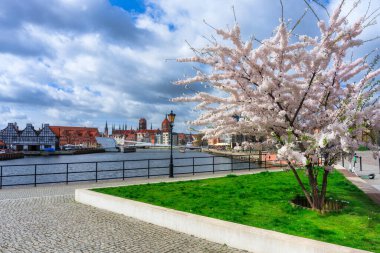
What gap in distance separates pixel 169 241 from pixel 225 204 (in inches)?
115

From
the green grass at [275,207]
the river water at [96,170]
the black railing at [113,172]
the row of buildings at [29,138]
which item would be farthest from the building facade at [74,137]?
the green grass at [275,207]

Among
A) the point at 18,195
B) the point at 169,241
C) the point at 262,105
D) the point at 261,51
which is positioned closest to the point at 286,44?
the point at 261,51

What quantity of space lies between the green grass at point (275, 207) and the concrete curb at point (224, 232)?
55 cm

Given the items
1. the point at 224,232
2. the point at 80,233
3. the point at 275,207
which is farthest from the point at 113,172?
the point at 224,232

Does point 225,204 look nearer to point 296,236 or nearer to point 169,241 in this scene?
point 169,241

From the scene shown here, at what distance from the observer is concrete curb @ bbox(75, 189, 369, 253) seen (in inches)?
237

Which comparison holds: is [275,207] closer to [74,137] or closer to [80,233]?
[80,233]

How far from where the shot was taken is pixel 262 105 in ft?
26.6

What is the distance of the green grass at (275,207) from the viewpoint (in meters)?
6.86

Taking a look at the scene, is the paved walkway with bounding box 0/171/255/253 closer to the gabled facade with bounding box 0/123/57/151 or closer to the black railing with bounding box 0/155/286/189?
the black railing with bounding box 0/155/286/189

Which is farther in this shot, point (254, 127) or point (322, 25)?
point (254, 127)

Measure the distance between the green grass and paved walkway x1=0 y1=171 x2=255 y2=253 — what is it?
1260 mm

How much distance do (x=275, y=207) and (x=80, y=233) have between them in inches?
210

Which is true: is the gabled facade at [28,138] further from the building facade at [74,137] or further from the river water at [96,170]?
the river water at [96,170]
